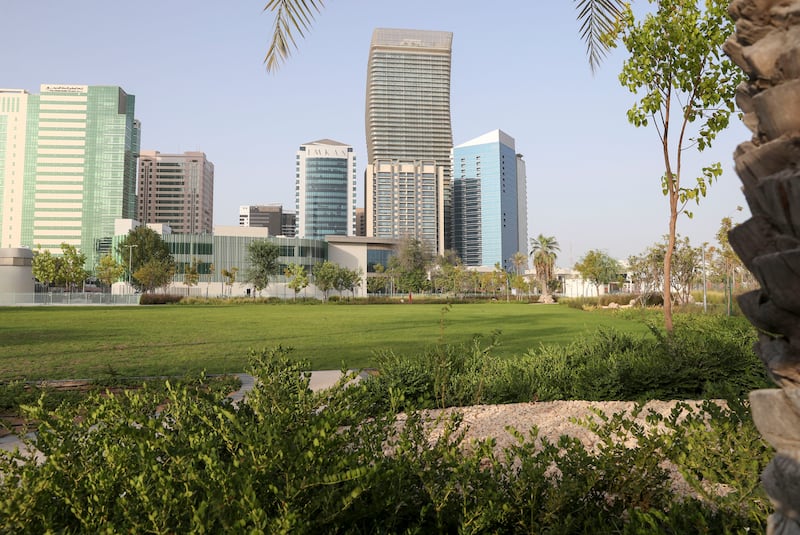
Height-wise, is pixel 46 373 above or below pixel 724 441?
below

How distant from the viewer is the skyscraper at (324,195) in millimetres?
194625

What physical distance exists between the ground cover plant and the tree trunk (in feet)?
2.16

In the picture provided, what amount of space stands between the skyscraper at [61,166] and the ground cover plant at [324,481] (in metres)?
175

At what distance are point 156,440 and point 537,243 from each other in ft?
331

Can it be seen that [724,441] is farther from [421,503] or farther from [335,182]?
[335,182]

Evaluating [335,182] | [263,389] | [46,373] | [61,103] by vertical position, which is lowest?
[46,373]

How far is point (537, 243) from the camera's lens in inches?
3937

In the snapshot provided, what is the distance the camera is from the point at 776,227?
1.63 meters

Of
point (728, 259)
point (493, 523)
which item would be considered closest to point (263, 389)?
point (493, 523)

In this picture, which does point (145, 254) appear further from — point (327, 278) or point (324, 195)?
point (324, 195)

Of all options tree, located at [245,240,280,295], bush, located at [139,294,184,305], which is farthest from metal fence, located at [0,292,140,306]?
tree, located at [245,240,280,295]

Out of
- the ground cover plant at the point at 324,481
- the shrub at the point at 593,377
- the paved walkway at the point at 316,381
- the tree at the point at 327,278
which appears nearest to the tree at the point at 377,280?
the tree at the point at 327,278

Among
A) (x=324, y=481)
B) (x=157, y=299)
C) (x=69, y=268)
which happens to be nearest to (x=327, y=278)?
(x=157, y=299)

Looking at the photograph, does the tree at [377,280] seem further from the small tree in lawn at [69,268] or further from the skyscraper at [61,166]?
the skyscraper at [61,166]
